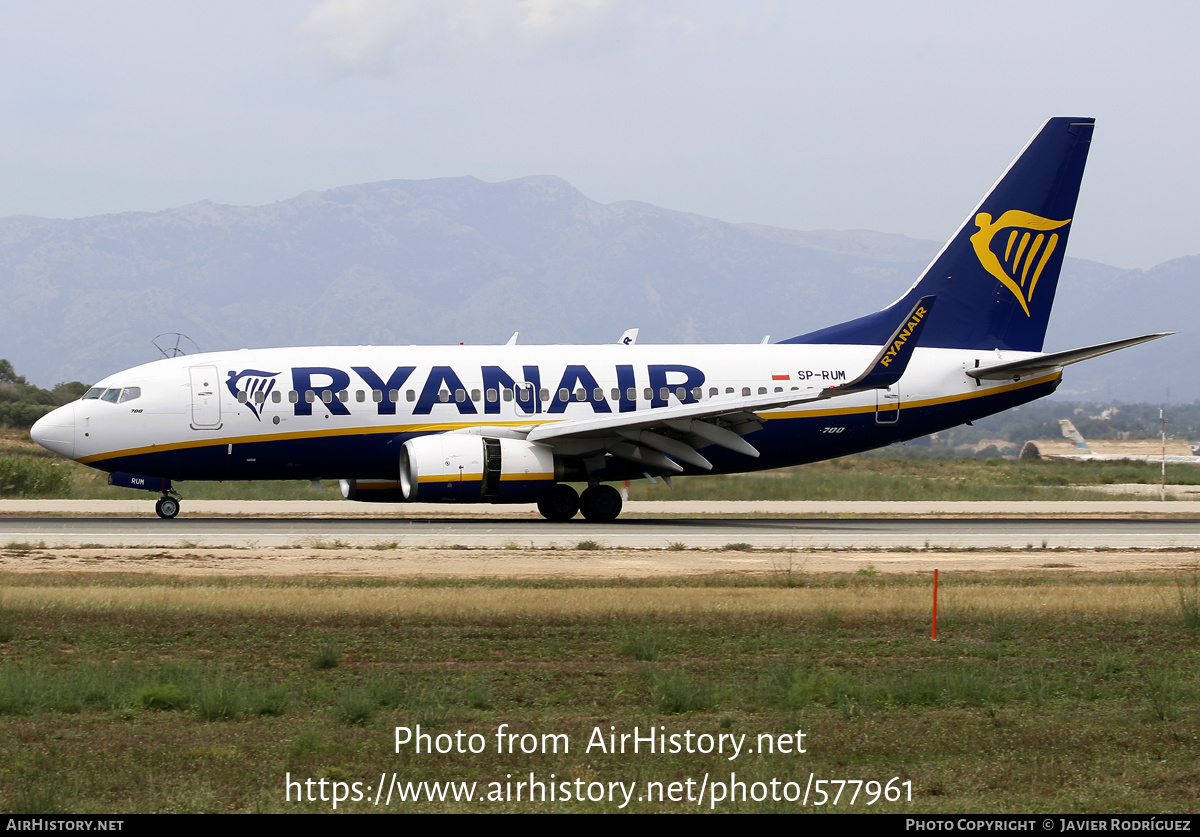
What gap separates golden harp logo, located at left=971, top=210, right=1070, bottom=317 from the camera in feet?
109

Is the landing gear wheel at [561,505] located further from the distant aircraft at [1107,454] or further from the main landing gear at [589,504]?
the distant aircraft at [1107,454]

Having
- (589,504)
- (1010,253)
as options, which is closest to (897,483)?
(1010,253)

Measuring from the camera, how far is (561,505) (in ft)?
98.5

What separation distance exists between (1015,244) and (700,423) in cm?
1065

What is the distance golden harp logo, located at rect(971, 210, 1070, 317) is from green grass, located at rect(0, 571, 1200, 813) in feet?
57.1

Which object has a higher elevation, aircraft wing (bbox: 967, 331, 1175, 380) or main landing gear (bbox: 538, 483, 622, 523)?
aircraft wing (bbox: 967, 331, 1175, 380)

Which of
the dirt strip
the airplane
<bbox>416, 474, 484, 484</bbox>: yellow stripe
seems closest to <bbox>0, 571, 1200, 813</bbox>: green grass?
the dirt strip

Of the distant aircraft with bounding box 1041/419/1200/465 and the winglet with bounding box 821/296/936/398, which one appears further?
the distant aircraft with bounding box 1041/419/1200/465

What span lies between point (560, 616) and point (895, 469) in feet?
131

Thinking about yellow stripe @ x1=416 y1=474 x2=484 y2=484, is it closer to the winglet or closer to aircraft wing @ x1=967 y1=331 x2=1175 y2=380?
the winglet

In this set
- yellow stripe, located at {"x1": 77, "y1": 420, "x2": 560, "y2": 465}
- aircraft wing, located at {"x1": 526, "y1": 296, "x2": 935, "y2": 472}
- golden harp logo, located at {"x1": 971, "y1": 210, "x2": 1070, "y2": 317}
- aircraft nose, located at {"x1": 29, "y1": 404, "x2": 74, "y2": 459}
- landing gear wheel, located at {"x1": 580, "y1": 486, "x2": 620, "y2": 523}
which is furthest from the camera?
golden harp logo, located at {"x1": 971, "y1": 210, "x2": 1070, "y2": 317}

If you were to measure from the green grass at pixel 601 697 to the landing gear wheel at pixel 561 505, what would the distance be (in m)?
12.7

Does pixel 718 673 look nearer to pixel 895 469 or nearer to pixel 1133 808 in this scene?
pixel 1133 808

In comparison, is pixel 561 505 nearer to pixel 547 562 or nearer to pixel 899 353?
pixel 899 353
